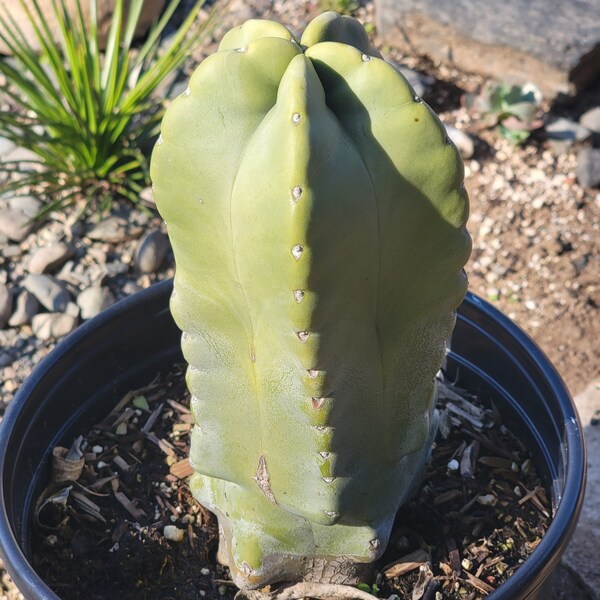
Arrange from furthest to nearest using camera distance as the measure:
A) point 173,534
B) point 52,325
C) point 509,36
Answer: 1. point 509,36
2. point 52,325
3. point 173,534

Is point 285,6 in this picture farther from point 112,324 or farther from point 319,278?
point 319,278

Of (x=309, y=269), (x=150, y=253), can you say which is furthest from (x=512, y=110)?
(x=309, y=269)

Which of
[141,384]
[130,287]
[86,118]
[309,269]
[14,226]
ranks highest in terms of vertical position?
[309,269]

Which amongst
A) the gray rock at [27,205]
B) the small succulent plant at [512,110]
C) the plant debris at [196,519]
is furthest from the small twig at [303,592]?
the small succulent plant at [512,110]

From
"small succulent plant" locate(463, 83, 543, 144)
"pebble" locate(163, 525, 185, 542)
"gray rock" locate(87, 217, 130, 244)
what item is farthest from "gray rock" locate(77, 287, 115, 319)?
"small succulent plant" locate(463, 83, 543, 144)

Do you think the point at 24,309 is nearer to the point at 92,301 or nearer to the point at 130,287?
the point at 92,301

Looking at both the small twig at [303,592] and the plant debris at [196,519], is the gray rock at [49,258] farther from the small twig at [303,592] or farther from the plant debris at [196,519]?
the small twig at [303,592]
